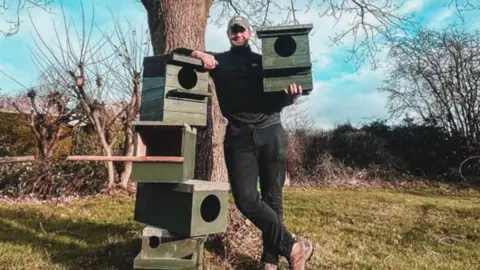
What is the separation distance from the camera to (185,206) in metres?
2.92

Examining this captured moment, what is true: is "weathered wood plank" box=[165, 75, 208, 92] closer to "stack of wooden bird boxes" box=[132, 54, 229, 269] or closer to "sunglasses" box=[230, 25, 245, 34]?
"stack of wooden bird boxes" box=[132, 54, 229, 269]

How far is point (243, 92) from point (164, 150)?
2.38 feet

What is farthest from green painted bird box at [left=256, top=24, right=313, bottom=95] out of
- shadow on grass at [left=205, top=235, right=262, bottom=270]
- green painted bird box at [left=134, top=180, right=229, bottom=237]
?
shadow on grass at [left=205, top=235, right=262, bottom=270]

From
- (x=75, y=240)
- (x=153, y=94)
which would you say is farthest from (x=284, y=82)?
(x=75, y=240)

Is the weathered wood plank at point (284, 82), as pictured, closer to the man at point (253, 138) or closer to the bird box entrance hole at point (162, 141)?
the man at point (253, 138)

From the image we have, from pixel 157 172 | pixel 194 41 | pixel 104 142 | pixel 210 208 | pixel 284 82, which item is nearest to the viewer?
pixel 157 172

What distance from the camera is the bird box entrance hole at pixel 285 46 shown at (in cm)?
314

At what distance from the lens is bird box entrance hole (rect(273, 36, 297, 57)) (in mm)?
3137

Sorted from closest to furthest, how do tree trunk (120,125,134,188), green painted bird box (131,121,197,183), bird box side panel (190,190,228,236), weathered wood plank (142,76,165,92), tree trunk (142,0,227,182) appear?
green painted bird box (131,121,197,183), bird box side panel (190,190,228,236), weathered wood plank (142,76,165,92), tree trunk (142,0,227,182), tree trunk (120,125,134,188)

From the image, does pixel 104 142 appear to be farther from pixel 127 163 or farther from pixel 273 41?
pixel 273 41

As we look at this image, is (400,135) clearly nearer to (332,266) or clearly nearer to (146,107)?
(332,266)

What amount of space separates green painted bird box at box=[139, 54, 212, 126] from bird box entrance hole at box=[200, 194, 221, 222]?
573 millimetres

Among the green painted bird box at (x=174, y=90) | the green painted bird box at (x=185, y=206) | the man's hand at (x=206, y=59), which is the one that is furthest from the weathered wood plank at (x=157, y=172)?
the man's hand at (x=206, y=59)

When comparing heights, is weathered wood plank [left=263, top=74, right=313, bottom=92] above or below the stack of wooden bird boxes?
above
